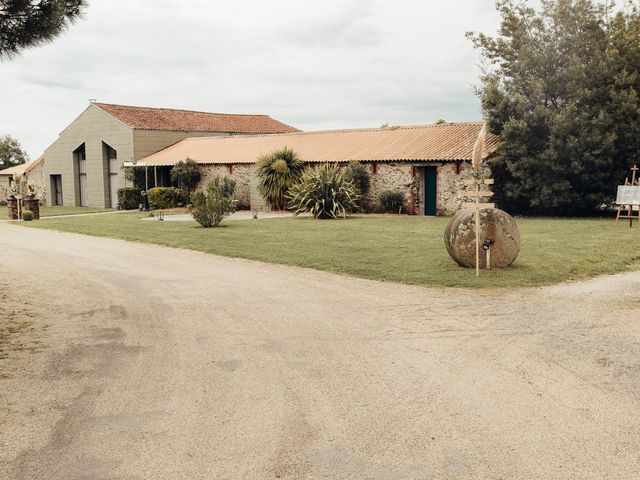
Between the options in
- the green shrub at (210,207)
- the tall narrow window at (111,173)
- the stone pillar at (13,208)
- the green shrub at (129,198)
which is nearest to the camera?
the green shrub at (210,207)

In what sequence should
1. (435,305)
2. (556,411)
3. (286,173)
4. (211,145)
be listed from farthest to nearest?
(211,145) → (286,173) → (435,305) → (556,411)

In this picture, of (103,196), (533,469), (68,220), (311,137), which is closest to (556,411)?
(533,469)

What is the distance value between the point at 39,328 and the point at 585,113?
71.1 ft

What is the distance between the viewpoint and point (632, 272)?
12055 mm

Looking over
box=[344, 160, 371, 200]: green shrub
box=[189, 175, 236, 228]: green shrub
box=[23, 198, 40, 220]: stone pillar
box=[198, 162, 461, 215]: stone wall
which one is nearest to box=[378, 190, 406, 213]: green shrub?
box=[198, 162, 461, 215]: stone wall

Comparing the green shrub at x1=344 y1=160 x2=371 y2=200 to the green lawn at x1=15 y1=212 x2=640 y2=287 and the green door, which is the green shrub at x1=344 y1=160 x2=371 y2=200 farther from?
the green lawn at x1=15 y1=212 x2=640 y2=287

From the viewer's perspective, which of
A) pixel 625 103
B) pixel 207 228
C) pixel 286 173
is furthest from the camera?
pixel 286 173

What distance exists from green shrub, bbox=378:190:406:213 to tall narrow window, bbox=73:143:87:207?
22961 millimetres

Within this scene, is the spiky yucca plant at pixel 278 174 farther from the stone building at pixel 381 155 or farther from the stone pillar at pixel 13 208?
the stone pillar at pixel 13 208

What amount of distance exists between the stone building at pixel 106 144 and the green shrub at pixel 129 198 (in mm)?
2271

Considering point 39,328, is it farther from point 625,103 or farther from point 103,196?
A: point 103,196

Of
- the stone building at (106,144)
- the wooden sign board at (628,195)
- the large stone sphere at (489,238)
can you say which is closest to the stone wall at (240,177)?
the stone building at (106,144)

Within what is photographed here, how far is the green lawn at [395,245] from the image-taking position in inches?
472

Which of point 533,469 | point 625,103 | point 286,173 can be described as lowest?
point 533,469
